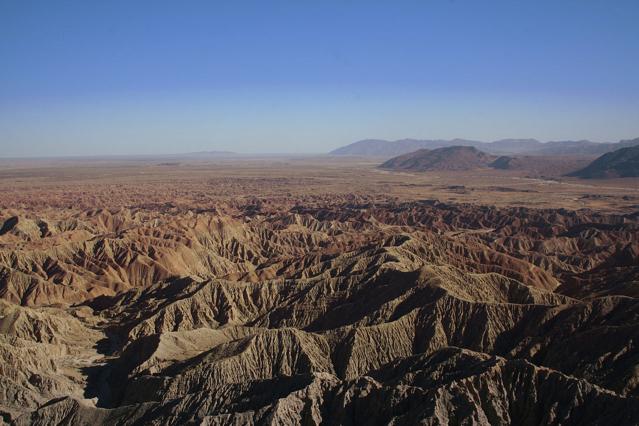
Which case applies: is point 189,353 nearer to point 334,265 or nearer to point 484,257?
Answer: point 334,265

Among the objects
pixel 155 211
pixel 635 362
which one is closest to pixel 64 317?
pixel 635 362

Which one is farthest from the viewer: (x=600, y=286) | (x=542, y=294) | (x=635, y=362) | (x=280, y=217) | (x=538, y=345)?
(x=280, y=217)

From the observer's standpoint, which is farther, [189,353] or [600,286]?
[600,286]

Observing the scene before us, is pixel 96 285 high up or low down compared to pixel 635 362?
down

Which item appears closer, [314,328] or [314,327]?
[314,328]
